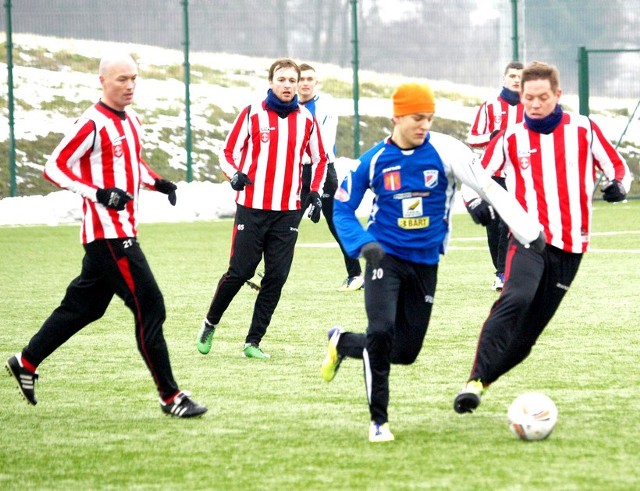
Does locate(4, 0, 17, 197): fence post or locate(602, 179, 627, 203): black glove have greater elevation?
locate(4, 0, 17, 197): fence post

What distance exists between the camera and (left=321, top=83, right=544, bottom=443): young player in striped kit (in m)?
6.16

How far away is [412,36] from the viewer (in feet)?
88.0

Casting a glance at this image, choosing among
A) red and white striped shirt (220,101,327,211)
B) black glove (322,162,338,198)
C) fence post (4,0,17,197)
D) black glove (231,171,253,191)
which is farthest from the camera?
fence post (4,0,17,197)

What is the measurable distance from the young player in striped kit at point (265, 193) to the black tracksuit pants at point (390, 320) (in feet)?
7.45

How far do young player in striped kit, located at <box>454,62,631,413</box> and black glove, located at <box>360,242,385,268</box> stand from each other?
884 millimetres

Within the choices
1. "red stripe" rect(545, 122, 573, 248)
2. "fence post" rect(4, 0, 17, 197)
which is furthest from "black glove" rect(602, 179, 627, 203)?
"fence post" rect(4, 0, 17, 197)

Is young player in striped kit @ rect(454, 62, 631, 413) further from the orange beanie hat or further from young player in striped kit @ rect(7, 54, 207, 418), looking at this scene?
A: young player in striped kit @ rect(7, 54, 207, 418)

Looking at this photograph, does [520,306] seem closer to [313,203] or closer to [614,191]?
[614,191]

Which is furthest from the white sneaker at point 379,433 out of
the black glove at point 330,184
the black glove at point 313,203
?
the black glove at point 330,184

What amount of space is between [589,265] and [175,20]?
13.7m

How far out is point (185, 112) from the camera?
84.3 feet

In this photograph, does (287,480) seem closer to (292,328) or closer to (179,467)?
(179,467)

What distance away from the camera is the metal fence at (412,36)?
2633 centimetres

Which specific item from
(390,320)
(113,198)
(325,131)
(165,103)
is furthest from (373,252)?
(165,103)
